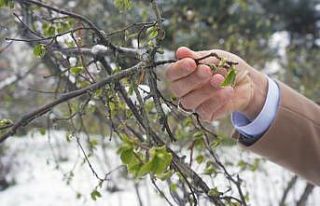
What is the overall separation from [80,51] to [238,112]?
482 mm

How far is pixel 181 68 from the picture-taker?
1.00 meters

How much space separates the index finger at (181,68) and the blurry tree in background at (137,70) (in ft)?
0.13

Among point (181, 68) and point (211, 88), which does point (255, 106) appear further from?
point (181, 68)

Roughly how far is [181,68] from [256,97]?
1.36 feet

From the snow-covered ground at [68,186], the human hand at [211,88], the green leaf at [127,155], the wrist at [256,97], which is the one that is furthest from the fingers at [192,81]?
the snow-covered ground at [68,186]

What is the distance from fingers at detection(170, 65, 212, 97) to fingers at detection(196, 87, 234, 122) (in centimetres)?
8

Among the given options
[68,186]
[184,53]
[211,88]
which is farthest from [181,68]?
[68,186]

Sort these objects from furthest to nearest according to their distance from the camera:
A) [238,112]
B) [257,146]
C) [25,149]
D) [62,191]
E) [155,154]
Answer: [25,149], [62,191], [257,146], [238,112], [155,154]

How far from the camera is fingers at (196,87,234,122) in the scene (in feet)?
3.76

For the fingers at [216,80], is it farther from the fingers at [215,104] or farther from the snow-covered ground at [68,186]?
the snow-covered ground at [68,186]

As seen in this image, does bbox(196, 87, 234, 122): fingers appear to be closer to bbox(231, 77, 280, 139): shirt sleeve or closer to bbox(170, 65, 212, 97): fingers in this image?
bbox(170, 65, 212, 97): fingers

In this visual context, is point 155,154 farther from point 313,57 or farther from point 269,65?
point 313,57

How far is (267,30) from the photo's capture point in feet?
20.7

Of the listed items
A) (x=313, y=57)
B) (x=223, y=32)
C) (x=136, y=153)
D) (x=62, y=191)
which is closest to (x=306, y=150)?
(x=136, y=153)
